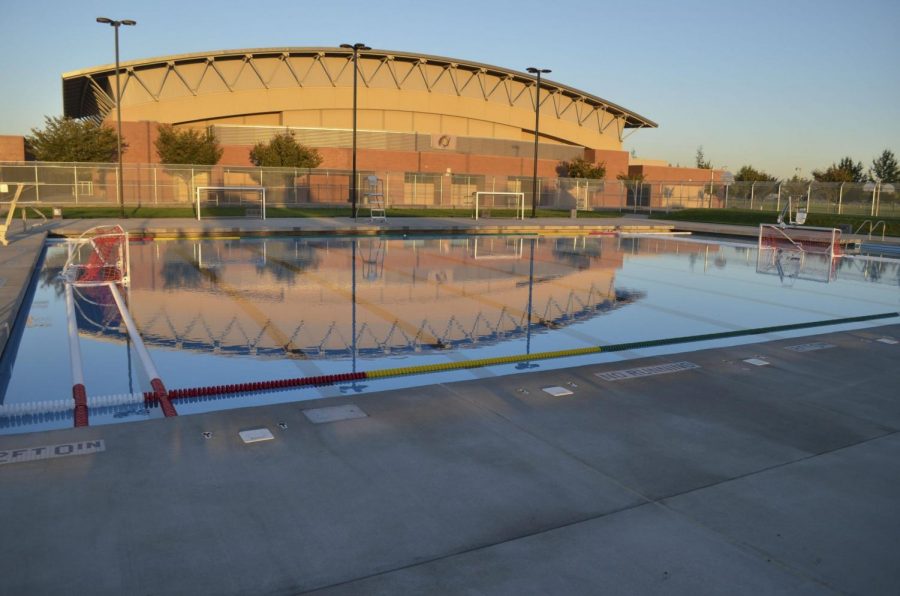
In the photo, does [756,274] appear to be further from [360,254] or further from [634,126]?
[634,126]

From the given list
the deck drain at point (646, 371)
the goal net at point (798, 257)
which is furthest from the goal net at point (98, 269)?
the goal net at point (798, 257)

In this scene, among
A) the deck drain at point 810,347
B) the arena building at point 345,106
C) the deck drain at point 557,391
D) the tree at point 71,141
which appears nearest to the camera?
the deck drain at point 557,391

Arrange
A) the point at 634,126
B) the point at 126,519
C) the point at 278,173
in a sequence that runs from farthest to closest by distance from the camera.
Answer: the point at 634,126, the point at 278,173, the point at 126,519

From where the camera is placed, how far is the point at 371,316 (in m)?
11.6

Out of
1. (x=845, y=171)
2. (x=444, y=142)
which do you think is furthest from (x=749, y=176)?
(x=444, y=142)

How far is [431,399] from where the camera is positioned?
22.8ft

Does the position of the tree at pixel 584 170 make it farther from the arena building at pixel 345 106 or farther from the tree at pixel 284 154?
the tree at pixel 284 154

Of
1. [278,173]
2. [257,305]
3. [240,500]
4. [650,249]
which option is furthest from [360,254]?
[278,173]

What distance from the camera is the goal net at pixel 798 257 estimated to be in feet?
63.3

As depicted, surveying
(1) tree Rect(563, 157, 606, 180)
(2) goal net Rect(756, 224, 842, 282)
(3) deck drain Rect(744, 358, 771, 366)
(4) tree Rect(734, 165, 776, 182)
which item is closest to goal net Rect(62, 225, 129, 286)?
(3) deck drain Rect(744, 358, 771, 366)

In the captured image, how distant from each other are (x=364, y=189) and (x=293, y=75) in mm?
16958

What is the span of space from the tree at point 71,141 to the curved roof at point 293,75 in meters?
12.8

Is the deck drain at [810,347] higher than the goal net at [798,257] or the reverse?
the reverse

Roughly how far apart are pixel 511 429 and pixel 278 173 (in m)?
43.6
